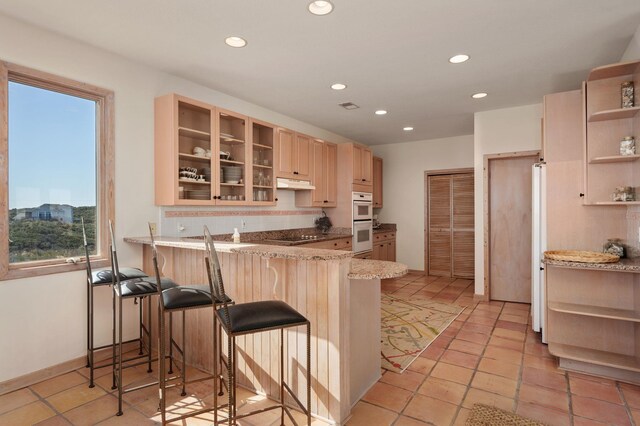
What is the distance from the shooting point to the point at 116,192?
Answer: 3.01 meters

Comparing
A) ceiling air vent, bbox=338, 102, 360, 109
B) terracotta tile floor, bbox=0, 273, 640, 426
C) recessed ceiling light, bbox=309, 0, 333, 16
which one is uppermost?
ceiling air vent, bbox=338, 102, 360, 109

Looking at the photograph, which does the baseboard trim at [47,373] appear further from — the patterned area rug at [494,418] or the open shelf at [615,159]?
the open shelf at [615,159]

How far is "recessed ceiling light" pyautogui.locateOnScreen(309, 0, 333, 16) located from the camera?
7.40ft

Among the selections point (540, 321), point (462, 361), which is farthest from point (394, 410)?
point (540, 321)

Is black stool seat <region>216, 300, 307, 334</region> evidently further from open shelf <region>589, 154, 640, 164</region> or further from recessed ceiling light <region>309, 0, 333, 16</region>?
open shelf <region>589, 154, 640, 164</region>

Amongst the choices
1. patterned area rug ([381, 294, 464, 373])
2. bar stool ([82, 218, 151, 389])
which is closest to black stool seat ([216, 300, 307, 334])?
bar stool ([82, 218, 151, 389])

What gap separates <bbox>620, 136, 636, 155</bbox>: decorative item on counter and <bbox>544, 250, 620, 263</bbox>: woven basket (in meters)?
0.81

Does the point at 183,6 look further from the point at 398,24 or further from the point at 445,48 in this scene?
the point at 445,48

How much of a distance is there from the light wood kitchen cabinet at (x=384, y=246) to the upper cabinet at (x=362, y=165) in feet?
3.48

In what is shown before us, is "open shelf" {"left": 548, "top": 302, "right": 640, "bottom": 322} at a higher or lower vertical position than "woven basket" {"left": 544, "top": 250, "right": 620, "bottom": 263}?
lower

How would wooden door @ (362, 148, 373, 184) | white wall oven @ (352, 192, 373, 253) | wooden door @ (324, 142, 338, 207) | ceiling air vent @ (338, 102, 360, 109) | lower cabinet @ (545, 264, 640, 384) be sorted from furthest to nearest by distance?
wooden door @ (362, 148, 373, 184) → white wall oven @ (352, 192, 373, 253) → wooden door @ (324, 142, 338, 207) → ceiling air vent @ (338, 102, 360, 109) → lower cabinet @ (545, 264, 640, 384)

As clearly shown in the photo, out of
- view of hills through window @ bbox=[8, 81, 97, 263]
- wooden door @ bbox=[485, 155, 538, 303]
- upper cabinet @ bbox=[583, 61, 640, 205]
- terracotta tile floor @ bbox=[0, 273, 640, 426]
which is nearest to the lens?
terracotta tile floor @ bbox=[0, 273, 640, 426]

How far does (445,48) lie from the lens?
9.55 ft

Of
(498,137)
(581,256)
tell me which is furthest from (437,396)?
(498,137)
